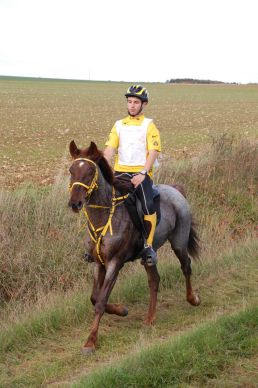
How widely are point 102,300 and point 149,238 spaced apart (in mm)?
1066

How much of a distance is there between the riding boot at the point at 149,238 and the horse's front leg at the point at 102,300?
49cm

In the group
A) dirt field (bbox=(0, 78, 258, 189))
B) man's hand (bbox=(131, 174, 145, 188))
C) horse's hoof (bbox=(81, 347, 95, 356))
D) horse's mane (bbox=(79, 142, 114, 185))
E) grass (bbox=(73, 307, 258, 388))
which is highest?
horse's mane (bbox=(79, 142, 114, 185))

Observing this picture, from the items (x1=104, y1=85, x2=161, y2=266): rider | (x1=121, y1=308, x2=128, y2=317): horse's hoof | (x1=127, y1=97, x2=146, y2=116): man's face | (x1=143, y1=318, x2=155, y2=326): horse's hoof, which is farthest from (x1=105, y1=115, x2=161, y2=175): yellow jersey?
(x1=143, y1=318, x2=155, y2=326): horse's hoof

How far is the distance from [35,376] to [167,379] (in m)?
1.38

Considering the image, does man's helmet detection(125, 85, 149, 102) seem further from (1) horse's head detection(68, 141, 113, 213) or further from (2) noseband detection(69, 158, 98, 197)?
(2) noseband detection(69, 158, 98, 197)

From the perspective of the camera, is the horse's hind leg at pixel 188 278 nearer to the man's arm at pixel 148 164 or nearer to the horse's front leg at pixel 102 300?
the horse's front leg at pixel 102 300

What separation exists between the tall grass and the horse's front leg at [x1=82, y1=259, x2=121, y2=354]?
6.82 ft

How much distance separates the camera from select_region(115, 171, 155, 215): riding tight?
6426 mm

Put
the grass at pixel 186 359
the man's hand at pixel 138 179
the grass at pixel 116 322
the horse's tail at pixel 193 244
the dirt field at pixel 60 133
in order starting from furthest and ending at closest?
1. the dirt field at pixel 60 133
2. the horse's tail at pixel 193 244
3. the man's hand at pixel 138 179
4. the grass at pixel 116 322
5. the grass at pixel 186 359

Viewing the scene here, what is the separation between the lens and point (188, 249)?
314 inches

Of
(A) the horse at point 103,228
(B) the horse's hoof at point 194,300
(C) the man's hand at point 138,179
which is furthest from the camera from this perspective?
(B) the horse's hoof at point 194,300

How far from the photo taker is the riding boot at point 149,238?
21.3ft

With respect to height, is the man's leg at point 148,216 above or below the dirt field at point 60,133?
above

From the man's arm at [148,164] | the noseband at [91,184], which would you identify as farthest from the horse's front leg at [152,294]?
the noseband at [91,184]
